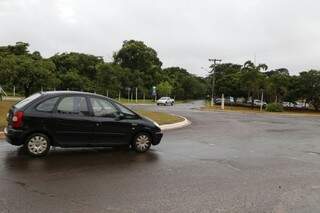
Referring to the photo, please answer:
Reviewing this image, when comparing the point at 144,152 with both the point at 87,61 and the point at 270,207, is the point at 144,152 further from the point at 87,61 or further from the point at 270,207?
the point at 87,61

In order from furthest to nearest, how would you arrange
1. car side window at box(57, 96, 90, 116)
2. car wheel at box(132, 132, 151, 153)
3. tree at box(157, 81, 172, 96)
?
tree at box(157, 81, 172, 96), car wheel at box(132, 132, 151, 153), car side window at box(57, 96, 90, 116)

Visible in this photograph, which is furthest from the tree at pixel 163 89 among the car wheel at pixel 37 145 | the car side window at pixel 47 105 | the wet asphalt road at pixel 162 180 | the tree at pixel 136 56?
the car wheel at pixel 37 145

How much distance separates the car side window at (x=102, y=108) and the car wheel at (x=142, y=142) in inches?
35.9

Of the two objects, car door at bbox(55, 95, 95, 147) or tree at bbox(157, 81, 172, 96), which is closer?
car door at bbox(55, 95, 95, 147)

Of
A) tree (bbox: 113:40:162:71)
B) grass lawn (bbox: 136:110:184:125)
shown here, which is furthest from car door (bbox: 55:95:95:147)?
tree (bbox: 113:40:162:71)

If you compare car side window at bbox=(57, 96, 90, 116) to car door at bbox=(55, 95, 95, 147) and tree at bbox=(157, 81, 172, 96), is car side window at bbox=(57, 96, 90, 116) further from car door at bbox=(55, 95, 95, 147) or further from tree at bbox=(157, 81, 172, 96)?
tree at bbox=(157, 81, 172, 96)

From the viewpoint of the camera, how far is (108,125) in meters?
11.7

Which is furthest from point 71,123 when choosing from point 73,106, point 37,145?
point 37,145

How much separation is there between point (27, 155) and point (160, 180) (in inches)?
135

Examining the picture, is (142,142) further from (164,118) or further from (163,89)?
(163,89)

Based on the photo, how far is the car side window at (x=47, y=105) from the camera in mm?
10953

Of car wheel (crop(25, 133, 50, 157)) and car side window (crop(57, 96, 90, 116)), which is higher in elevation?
car side window (crop(57, 96, 90, 116))

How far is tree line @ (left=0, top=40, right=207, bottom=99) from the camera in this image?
36406mm

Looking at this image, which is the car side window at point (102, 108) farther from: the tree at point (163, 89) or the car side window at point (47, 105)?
the tree at point (163, 89)
